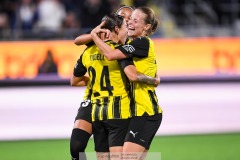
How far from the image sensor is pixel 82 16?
15.2 m

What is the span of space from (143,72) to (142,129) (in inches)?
23.6

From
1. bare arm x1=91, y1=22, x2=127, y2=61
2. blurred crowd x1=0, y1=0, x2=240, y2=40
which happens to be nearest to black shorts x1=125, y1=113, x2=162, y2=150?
bare arm x1=91, y1=22, x2=127, y2=61

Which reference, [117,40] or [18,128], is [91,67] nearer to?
[117,40]

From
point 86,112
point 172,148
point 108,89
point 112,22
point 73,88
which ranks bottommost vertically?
point 172,148

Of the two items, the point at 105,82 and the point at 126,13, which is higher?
the point at 126,13

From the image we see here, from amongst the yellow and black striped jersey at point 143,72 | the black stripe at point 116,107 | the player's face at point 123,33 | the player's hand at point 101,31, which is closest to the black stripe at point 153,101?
the yellow and black striped jersey at point 143,72

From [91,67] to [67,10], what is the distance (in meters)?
8.53

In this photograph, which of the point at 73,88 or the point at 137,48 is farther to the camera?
the point at 73,88

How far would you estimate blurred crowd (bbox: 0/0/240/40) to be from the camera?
569 inches

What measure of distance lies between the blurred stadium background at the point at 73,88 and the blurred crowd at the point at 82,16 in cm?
2

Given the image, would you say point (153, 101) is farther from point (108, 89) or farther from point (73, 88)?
point (73, 88)

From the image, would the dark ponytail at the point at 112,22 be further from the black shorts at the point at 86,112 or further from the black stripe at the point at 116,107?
the black shorts at the point at 86,112

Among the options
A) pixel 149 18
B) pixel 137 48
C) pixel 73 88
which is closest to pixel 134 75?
pixel 137 48

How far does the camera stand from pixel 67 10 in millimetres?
15430
